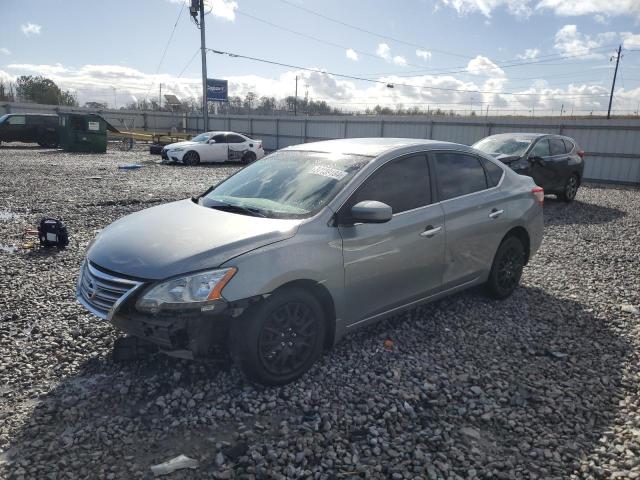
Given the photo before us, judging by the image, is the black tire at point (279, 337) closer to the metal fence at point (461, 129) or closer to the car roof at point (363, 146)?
the car roof at point (363, 146)

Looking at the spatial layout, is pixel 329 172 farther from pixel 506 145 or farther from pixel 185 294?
pixel 506 145

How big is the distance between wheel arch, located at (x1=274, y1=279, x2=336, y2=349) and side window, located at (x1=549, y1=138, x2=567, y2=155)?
33.1 ft

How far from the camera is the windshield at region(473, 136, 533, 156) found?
1109 centimetres

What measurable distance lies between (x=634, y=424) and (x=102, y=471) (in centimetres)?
325

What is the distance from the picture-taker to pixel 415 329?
4402 millimetres

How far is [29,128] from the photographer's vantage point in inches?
993

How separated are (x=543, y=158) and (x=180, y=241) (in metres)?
10.2

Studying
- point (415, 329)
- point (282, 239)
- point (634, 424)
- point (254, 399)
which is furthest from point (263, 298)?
point (634, 424)

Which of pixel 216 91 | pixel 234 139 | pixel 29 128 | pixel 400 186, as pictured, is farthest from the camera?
pixel 216 91

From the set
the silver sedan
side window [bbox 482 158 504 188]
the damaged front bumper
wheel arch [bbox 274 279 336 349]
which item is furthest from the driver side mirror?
side window [bbox 482 158 504 188]

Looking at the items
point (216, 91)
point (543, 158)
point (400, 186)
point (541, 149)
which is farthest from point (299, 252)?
point (216, 91)

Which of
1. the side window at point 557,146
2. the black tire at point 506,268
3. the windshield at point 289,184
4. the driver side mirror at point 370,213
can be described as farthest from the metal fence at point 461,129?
the driver side mirror at point 370,213

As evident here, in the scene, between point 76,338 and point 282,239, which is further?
point 76,338

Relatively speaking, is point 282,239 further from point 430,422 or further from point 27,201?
point 27,201
